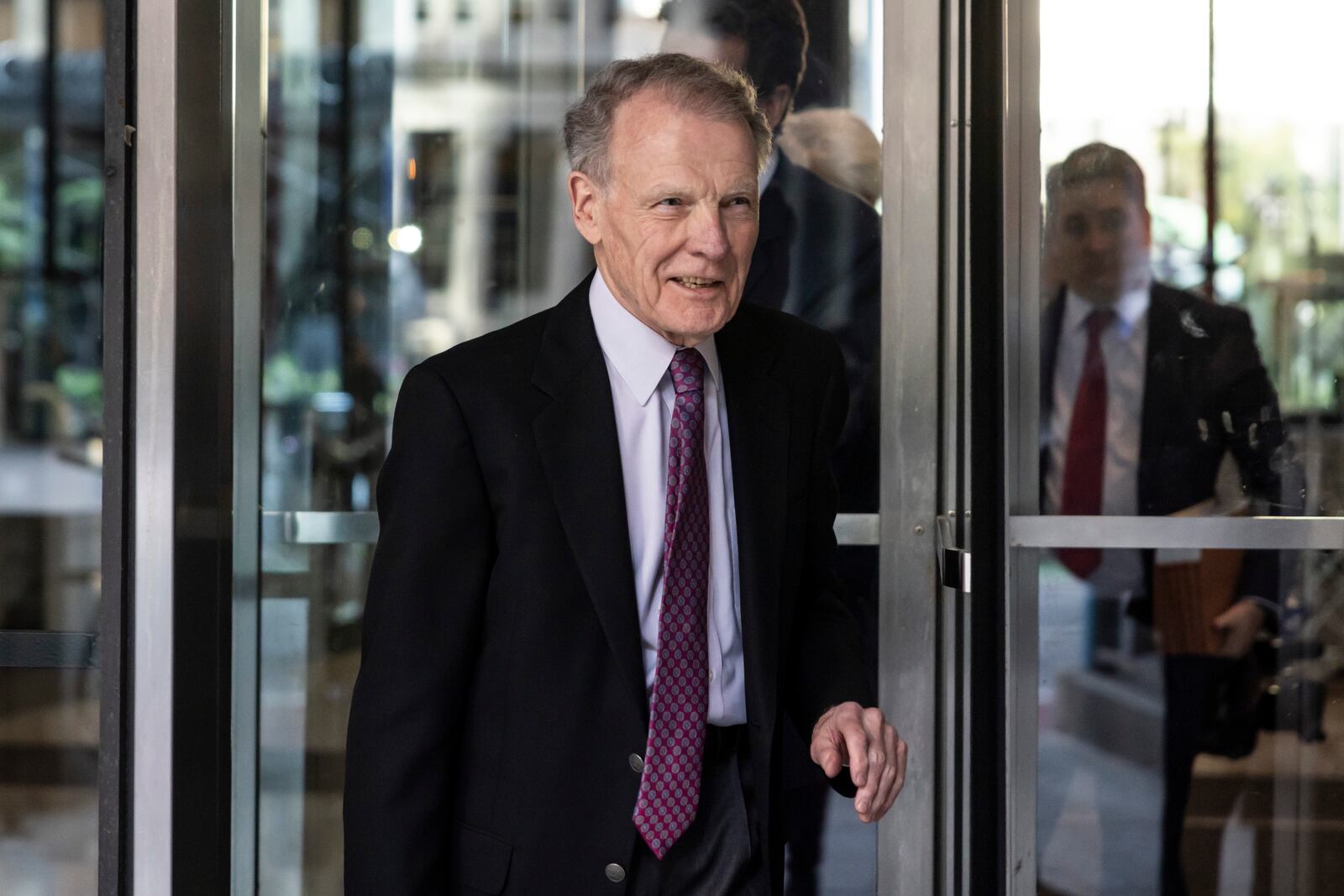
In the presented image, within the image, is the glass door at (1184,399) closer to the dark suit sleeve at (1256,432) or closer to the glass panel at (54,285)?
the dark suit sleeve at (1256,432)

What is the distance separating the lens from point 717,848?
5.63 ft

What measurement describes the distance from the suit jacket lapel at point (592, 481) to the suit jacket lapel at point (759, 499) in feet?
0.48

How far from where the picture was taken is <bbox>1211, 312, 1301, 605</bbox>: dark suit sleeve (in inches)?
104

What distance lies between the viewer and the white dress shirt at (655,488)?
173 centimetres

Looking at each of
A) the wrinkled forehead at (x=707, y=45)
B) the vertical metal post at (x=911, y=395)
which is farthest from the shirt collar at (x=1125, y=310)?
the wrinkled forehead at (x=707, y=45)

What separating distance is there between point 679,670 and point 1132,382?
1.51 m

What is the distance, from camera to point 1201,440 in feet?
8.84

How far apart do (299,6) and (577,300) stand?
55.3 inches

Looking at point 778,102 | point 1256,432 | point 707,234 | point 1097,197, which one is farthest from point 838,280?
point 707,234

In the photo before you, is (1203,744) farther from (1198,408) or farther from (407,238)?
(407,238)

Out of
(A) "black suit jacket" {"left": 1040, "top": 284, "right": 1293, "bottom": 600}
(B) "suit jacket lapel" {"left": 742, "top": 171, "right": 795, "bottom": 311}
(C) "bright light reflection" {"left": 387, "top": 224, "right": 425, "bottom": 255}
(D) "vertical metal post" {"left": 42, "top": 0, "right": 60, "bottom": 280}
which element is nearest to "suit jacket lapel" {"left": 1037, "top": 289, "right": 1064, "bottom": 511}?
(A) "black suit jacket" {"left": 1040, "top": 284, "right": 1293, "bottom": 600}

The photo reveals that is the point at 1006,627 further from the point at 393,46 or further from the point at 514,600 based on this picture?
the point at 393,46

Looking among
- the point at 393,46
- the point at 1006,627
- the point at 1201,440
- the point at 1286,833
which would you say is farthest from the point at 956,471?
the point at 393,46

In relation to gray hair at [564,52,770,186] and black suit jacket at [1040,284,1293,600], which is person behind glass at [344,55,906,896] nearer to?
gray hair at [564,52,770,186]
